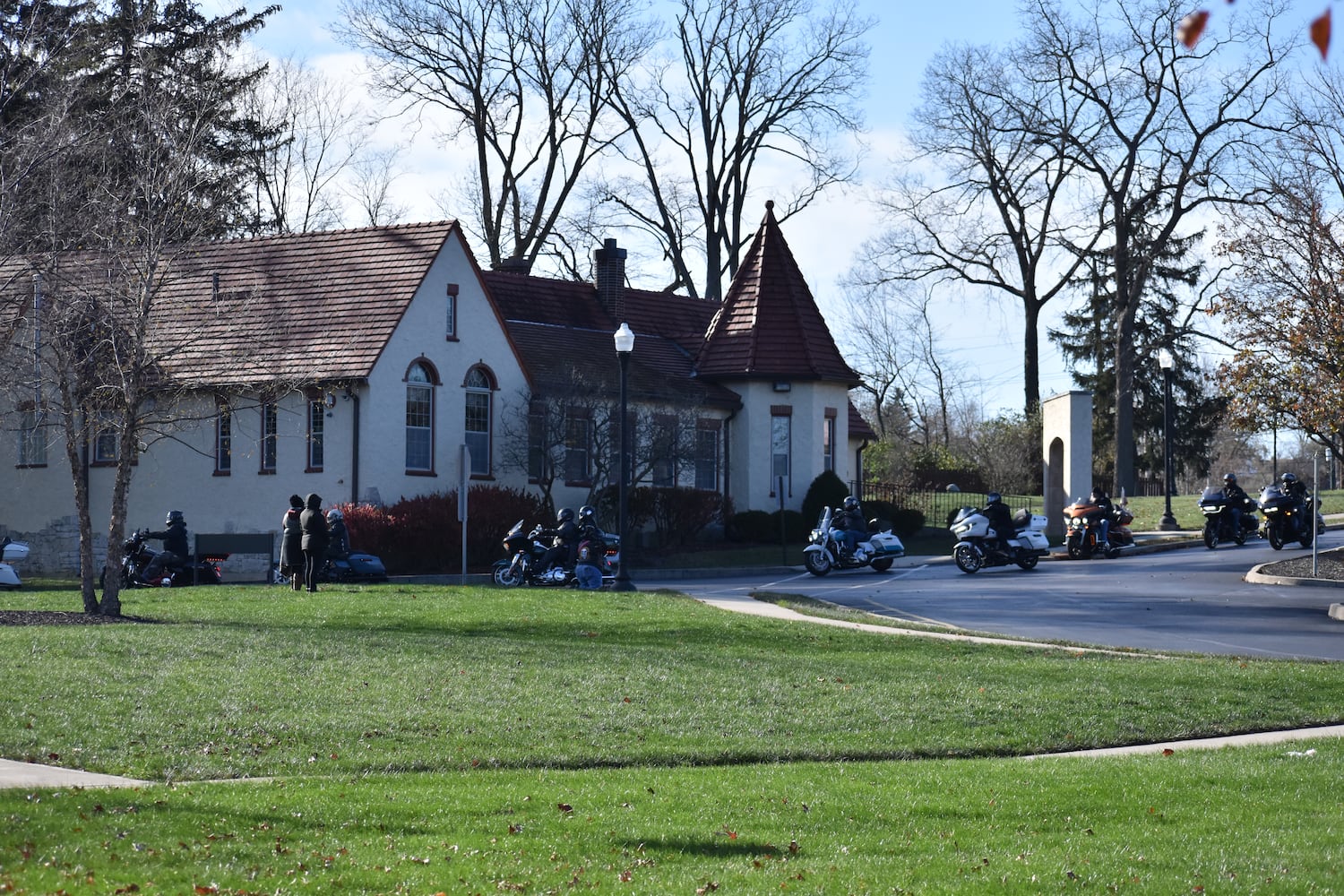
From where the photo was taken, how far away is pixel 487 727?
11547 mm

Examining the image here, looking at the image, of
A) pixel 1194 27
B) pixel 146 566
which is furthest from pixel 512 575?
pixel 1194 27

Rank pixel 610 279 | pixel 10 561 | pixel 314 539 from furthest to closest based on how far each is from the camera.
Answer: pixel 610 279 → pixel 10 561 → pixel 314 539

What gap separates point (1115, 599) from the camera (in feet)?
77.6

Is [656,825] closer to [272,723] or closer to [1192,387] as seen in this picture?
[272,723]

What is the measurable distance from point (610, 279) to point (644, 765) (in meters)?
35.0

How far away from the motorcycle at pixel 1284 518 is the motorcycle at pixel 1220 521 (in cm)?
125

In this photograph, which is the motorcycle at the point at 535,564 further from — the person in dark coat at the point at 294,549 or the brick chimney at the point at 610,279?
the brick chimney at the point at 610,279

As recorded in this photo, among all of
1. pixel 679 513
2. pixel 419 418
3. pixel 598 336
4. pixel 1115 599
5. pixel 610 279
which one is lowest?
pixel 1115 599

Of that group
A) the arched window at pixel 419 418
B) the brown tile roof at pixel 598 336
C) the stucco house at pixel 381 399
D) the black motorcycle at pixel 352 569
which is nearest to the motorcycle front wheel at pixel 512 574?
the black motorcycle at pixel 352 569

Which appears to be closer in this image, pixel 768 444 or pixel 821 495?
pixel 821 495

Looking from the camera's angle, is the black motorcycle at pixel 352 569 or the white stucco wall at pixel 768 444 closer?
the black motorcycle at pixel 352 569

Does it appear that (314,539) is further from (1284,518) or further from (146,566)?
(1284,518)

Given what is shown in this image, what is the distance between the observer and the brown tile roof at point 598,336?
38.5m

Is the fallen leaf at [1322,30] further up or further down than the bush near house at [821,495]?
further up
